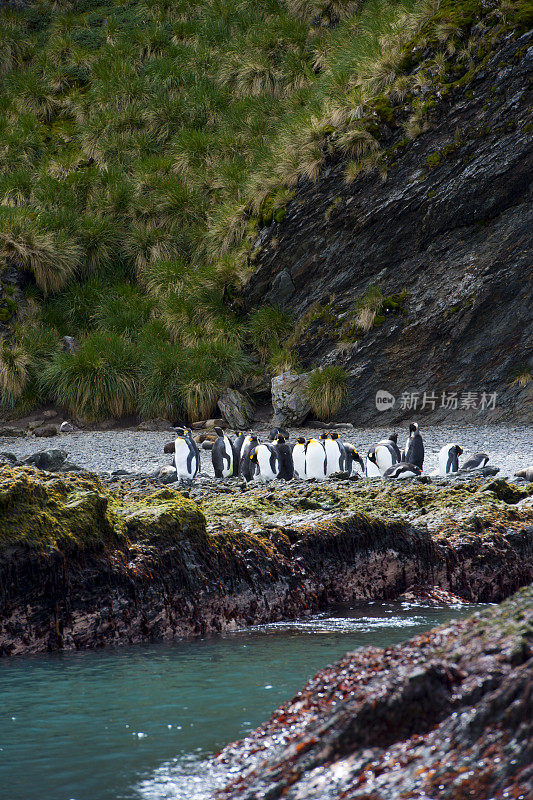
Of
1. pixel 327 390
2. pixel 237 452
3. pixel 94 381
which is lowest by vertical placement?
pixel 237 452

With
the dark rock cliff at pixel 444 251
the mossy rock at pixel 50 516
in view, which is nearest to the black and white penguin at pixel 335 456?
the dark rock cliff at pixel 444 251

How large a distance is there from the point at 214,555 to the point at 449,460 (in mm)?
4464

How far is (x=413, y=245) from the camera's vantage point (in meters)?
11.8

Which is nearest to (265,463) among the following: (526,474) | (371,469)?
(371,469)

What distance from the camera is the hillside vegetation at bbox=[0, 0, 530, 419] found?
12.2 metres

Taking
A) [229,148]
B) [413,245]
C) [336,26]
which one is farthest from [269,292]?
[336,26]

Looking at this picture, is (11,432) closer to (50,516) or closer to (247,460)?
(247,460)

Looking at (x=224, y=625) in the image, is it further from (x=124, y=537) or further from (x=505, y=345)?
(x=505, y=345)

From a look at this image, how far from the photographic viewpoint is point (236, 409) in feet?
38.6

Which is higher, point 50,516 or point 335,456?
point 335,456

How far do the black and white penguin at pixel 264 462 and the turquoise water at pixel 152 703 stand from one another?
422cm

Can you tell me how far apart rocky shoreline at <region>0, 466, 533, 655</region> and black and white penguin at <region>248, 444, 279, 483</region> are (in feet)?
9.17

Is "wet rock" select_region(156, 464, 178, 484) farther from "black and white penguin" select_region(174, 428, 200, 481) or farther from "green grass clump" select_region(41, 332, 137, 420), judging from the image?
"green grass clump" select_region(41, 332, 137, 420)
